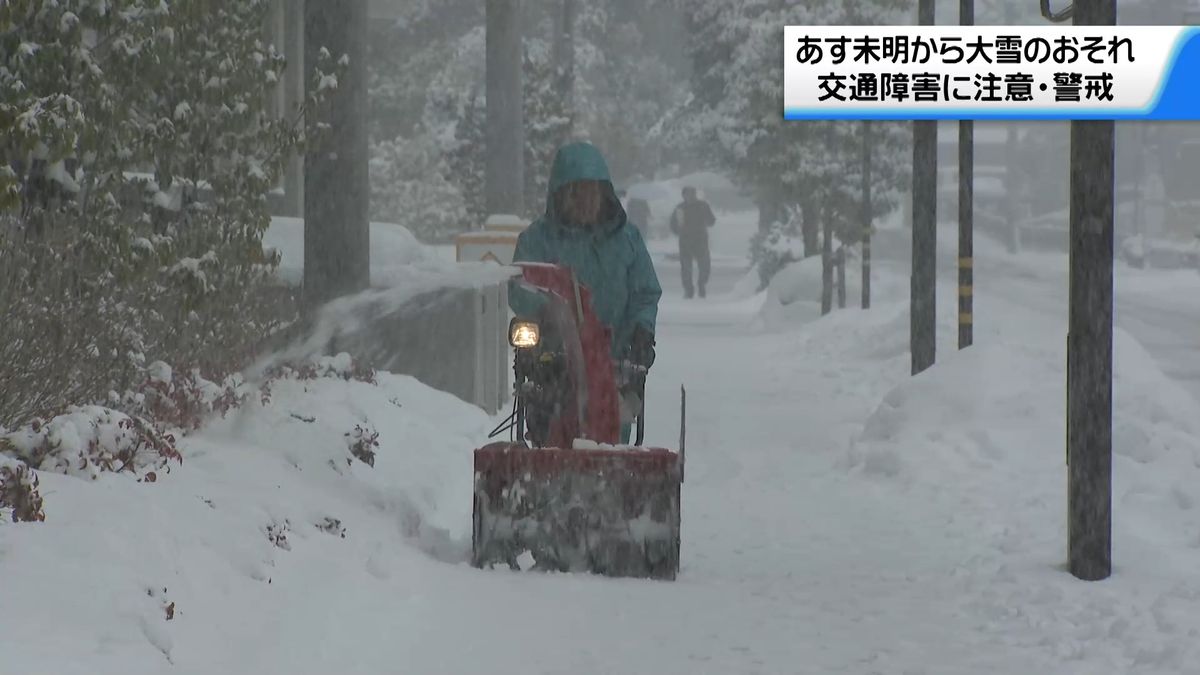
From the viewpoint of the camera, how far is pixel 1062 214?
8325 cm

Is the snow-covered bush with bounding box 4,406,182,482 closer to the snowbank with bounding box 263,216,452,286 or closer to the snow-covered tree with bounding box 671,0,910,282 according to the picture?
the snowbank with bounding box 263,216,452,286

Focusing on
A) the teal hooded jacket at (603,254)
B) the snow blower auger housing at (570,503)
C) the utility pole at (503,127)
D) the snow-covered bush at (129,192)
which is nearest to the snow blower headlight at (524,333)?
the snow blower auger housing at (570,503)

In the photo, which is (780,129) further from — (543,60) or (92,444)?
(92,444)

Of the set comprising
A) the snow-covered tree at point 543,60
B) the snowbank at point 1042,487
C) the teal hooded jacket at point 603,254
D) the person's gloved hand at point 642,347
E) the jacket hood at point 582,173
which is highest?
the snow-covered tree at point 543,60

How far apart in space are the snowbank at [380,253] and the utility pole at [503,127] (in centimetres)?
702

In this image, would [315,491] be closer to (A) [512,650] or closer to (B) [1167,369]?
(A) [512,650]

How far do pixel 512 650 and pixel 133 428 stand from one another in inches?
77.2

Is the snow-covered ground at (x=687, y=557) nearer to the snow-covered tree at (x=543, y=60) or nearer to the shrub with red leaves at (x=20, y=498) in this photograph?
the shrub with red leaves at (x=20, y=498)

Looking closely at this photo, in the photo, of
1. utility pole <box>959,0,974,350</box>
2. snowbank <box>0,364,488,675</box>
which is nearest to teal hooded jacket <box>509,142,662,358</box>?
snowbank <box>0,364,488,675</box>

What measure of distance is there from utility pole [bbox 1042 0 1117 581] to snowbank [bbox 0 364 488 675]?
3.04m

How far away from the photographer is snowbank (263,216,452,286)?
14445mm

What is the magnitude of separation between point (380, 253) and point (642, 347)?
7.53 meters

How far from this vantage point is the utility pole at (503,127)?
25.3m

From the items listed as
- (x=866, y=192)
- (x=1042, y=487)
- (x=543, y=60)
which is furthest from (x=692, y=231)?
(x=1042, y=487)
